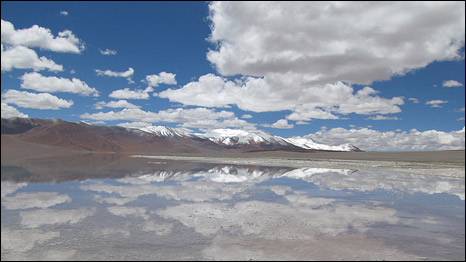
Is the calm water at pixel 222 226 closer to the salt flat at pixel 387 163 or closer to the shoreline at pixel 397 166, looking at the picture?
the shoreline at pixel 397 166

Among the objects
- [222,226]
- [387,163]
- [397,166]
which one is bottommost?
[222,226]

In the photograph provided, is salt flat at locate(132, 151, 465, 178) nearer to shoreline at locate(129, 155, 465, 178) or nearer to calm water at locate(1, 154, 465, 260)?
shoreline at locate(129, 155, 465, 178)

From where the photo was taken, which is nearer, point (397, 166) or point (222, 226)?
point (222, 226)

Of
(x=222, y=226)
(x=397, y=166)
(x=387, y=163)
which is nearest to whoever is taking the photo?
(x=222, y=226)

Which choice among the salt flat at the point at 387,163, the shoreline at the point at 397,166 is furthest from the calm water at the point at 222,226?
the salt flat at the point at 387,163

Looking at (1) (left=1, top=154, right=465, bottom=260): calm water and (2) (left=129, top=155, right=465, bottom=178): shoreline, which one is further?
(2) (left=129, top=155, right=465, bottom=178): shoreline

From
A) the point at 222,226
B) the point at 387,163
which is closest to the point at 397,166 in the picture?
the point at 387,163

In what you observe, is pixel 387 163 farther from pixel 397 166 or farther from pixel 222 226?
pixel 222 226

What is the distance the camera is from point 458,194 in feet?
81.8

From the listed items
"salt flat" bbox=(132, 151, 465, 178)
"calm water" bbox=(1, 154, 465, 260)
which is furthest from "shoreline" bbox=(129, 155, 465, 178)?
"calm water" bbox=(1, 154, 465, 260)

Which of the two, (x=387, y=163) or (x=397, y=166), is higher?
(x=387, y=163)

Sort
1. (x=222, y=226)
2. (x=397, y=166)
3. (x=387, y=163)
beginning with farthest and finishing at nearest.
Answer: (x=387, y=163) < (x=397, y=166) < (x=222, y=226)

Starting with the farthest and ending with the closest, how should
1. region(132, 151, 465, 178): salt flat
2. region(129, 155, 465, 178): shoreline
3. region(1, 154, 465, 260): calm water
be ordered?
region(132, 151, 465, 178): salt flat < region(129, 155, 465, 178): shoreline < region(1, 154, 465, 260): calm water

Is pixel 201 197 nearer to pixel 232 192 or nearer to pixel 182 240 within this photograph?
pixel 232 192
